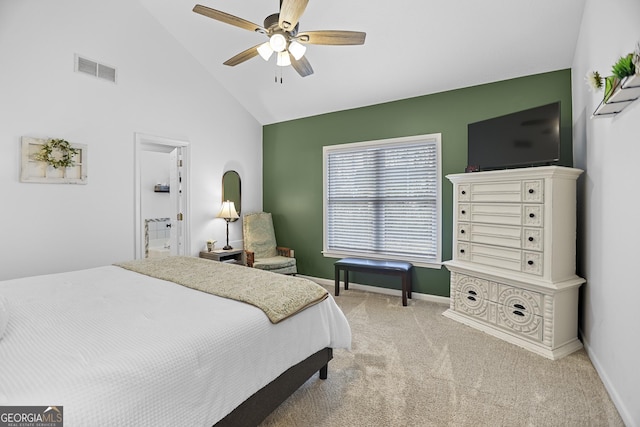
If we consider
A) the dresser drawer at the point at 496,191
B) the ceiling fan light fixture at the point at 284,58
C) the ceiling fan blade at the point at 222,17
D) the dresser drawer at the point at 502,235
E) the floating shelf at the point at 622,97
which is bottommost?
the dresser drawer at the point at 502,235

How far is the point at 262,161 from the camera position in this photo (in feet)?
18.1

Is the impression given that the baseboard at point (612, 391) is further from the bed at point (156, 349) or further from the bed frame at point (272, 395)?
the bed frame at point (272, 395)

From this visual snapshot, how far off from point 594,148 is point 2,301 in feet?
13.0

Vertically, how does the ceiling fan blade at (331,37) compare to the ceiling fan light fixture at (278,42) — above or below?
above

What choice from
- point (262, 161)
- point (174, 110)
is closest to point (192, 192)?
point (174, 110)

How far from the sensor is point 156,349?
121cm

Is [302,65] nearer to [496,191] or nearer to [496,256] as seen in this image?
[496,191]

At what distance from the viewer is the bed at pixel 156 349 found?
1.01 metres

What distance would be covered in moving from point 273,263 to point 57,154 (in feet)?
8.88

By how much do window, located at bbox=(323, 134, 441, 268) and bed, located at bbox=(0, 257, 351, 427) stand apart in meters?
2.28

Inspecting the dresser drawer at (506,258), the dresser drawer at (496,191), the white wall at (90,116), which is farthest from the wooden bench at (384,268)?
the white wall at (90,116)

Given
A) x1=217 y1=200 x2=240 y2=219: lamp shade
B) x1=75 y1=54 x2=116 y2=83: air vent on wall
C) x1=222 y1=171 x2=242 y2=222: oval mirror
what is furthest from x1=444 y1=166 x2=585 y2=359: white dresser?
x1=75 y1=54 x2=116 y2=83: air vent on wall

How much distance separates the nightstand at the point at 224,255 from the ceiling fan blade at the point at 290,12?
3058 millimetres

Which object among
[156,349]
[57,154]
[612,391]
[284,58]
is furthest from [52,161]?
[612,391]
